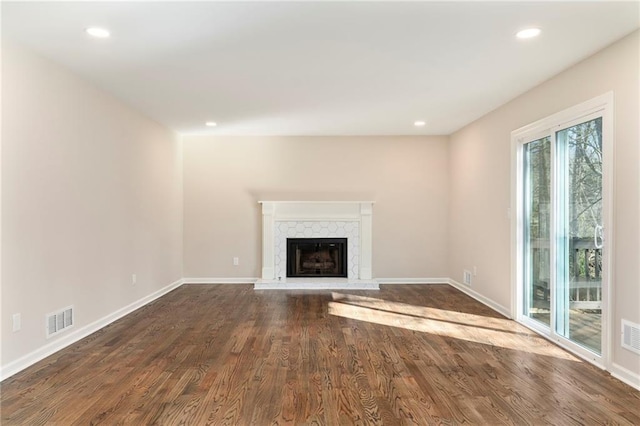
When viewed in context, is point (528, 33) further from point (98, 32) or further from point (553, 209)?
point (98, 32)

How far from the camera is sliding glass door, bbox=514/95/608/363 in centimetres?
302

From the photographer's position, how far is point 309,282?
600 cm

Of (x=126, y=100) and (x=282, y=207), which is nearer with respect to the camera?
(x=126, y=100)

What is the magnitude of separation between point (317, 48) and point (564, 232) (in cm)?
273

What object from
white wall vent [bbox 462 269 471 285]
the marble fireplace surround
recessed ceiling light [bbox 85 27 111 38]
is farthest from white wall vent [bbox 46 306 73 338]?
white wall vent [bbox 462 269 471 285]

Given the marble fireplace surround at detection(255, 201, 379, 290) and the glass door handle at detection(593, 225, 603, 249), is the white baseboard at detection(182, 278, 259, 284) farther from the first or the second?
the glass door handle at detection(593, 225, 603, 249)

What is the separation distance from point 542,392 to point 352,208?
4.08m

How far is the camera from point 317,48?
2871 millimetres

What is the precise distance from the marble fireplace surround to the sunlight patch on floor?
1.09 m

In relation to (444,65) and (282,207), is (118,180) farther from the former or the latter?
(444,65)

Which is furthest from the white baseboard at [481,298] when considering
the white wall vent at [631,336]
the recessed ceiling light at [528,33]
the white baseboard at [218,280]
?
the white baseboard at [218,280]

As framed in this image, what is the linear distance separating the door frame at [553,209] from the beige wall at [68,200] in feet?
14.6

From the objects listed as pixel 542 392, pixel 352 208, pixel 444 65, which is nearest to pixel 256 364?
pixel 542 392

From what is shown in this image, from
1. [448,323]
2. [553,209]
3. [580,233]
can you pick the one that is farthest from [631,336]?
[448,323]
